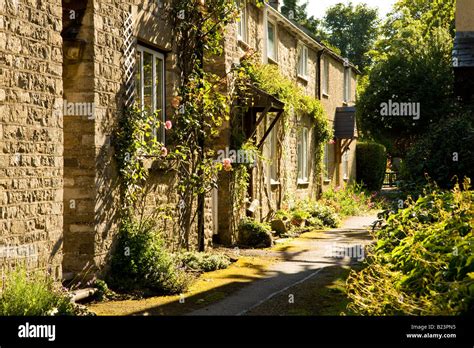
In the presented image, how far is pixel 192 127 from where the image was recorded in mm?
11328

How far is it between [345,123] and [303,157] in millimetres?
5609

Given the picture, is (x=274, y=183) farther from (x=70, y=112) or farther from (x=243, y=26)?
(x=70, y=112)

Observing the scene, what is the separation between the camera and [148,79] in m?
10.4

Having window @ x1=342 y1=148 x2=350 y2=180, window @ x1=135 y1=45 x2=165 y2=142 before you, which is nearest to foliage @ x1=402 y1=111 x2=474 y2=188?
window @ x1=135 y1=45 x2=165 y2=142

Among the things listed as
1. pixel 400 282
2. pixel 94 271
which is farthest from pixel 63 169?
pixel 400 282

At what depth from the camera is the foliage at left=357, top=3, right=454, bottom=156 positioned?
22781 millimetres

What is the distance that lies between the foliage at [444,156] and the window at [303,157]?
8.64 m

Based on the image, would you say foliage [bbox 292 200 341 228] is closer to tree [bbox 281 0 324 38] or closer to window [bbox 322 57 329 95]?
window [bbox 322 57 329 95]

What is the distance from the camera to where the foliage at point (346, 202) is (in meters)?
20.9

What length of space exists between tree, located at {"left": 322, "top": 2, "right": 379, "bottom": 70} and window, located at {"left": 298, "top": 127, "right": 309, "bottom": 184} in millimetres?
8859
